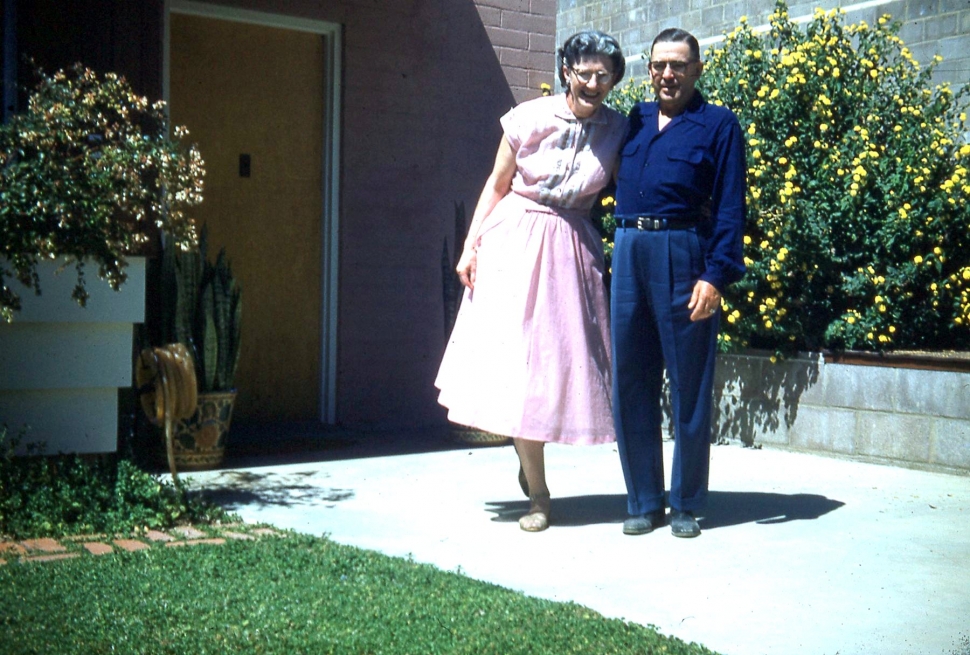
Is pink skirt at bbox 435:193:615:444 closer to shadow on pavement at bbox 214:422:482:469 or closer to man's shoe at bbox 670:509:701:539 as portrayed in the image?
man's shoe at bbox 670:509:701:539

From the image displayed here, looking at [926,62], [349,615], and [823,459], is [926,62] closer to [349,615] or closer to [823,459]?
[823,459]

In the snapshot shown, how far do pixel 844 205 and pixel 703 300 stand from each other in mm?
2703

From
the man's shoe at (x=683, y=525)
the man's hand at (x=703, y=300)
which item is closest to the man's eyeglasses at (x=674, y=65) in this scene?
the man's hand at (x=703, y=300)

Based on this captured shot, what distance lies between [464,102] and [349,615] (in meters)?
5.35

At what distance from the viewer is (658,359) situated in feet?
16.2

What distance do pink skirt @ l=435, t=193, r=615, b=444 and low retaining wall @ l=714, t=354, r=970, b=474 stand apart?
8.07ft

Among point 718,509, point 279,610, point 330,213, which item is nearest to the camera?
point 279,610

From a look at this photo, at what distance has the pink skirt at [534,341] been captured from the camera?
4824mm

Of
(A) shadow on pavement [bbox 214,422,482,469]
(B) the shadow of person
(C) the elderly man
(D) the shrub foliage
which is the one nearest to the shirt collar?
(C) the elderly man

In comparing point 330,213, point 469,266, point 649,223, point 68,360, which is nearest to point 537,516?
point 469,266

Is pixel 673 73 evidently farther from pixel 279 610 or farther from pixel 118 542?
pixel 118 542

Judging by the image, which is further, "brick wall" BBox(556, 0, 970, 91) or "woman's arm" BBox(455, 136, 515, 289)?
"brick wall" BBox(556, 0, 970, 91)

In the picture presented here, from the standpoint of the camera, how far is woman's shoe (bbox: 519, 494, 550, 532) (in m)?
4.92

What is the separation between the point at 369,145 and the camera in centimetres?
788
